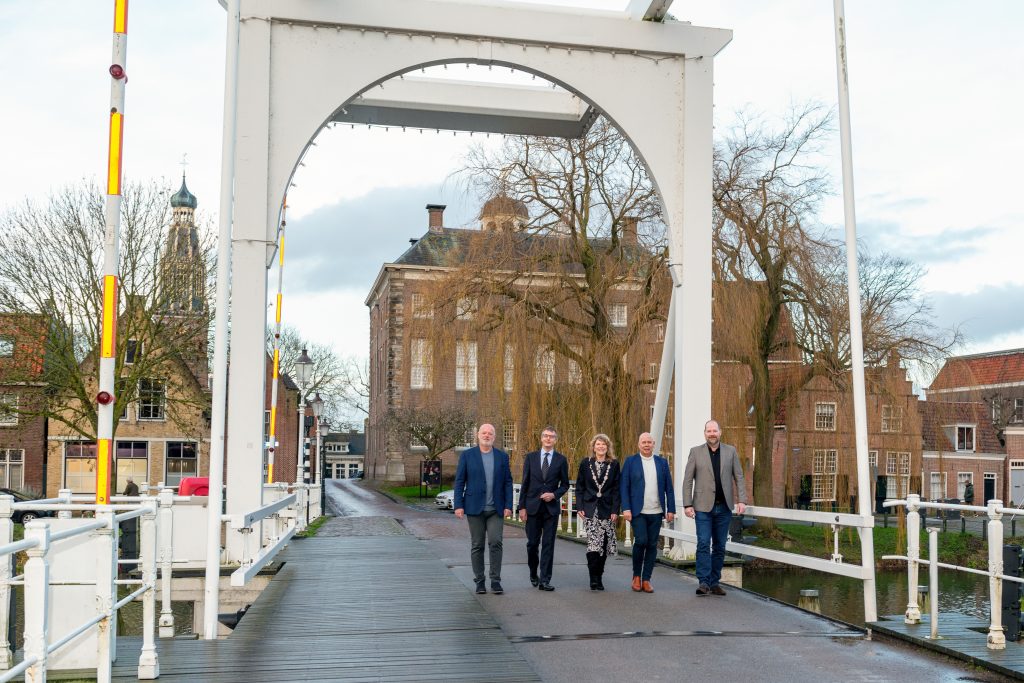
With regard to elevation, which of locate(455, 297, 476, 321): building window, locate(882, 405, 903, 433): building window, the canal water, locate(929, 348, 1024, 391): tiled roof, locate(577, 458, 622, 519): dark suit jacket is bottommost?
the canal water

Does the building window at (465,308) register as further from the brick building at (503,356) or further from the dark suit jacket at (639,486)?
the dark suit jacket at (639,486)

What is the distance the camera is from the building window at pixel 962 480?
57.4 meters

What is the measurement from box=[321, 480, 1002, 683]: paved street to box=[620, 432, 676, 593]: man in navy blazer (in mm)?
337

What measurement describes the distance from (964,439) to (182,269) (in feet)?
141

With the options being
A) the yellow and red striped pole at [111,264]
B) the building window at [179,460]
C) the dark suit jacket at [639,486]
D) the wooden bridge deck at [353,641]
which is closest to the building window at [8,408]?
the building window at [179,460]

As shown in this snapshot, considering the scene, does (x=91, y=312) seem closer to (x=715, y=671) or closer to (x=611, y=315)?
(x=611, y=315)

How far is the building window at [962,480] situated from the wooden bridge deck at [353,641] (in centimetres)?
5159

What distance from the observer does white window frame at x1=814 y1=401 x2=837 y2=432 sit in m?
23.2

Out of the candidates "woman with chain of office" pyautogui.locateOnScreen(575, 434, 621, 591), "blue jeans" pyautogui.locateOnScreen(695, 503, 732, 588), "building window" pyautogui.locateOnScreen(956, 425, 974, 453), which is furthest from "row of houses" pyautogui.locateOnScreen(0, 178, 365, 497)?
"building window" pyautogui.locateOnScreen(956, 425, 974, 453)

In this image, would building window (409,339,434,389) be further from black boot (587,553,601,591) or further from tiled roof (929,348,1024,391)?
tiled roof (929,348,1024,391)

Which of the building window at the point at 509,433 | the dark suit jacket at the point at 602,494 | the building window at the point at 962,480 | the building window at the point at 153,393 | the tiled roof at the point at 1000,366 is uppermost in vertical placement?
the tiled roof at the point at 1000,366

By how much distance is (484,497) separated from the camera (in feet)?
34.9

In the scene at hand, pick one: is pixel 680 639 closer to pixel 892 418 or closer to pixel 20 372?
pixel 892 418

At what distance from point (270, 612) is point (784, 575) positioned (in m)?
20.7
